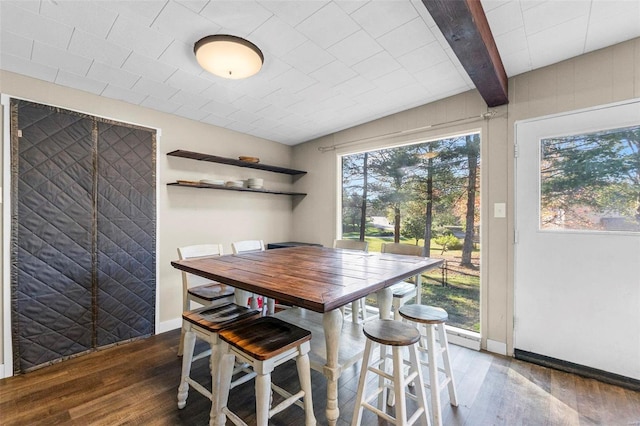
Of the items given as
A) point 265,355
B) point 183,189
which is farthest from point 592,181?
point 183,189

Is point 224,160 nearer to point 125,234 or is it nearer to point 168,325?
point 125,234

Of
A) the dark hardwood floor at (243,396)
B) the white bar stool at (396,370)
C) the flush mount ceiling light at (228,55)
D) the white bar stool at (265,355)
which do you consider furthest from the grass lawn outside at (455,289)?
the flush mount ceiling light at (228,55)

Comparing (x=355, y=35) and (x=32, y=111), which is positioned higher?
(x=355, y=35)

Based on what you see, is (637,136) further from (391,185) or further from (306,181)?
(306,181)

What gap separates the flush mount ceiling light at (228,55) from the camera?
5.71 feet

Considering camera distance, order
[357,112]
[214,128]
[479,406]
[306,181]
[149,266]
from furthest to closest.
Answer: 1. [306,181]
2. [214,128]
3. [357,112]
4. [149,266]
5. [479,406]

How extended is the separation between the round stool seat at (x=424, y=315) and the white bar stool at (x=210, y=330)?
3.05 ft

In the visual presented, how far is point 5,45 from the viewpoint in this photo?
6.07 feet

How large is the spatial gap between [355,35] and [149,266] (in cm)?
281

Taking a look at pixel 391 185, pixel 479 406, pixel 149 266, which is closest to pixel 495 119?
pixel 391 185

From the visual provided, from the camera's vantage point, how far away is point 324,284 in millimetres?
1380

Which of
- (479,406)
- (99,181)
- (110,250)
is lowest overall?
(479,406)

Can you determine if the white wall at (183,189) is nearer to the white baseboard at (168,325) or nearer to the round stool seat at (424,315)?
the white baseboard at (168,325)

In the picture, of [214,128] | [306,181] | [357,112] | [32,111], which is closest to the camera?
→ [32,111]
